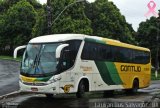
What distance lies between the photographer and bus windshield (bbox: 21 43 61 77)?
20.1 m

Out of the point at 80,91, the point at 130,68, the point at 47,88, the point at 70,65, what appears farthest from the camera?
the point at 130,68

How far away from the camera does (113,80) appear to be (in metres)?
25.2

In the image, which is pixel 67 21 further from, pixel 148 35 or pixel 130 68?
pixel 130 68

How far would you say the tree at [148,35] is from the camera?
73.4 m

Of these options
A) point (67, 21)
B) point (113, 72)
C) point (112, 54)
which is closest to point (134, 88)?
point (113, 72)

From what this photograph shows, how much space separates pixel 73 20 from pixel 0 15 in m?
25.6

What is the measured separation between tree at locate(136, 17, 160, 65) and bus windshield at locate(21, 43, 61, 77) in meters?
52.8

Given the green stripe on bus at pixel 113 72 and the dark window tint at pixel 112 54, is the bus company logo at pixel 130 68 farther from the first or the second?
the green stripe on bus at pixel 113 72

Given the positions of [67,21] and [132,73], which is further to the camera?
[67,21]

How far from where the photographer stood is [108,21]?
76.5 metres

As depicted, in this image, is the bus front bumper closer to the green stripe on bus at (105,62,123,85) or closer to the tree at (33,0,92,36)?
the green stripe on bus at (105,62,123,85)

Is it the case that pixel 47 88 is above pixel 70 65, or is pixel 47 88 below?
below

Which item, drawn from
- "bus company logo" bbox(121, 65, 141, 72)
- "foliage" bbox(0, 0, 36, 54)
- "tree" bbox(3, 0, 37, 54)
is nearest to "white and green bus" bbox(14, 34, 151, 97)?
"bus company logo" bbox(121, 65, 141, 72)

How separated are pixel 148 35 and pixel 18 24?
906 inches
